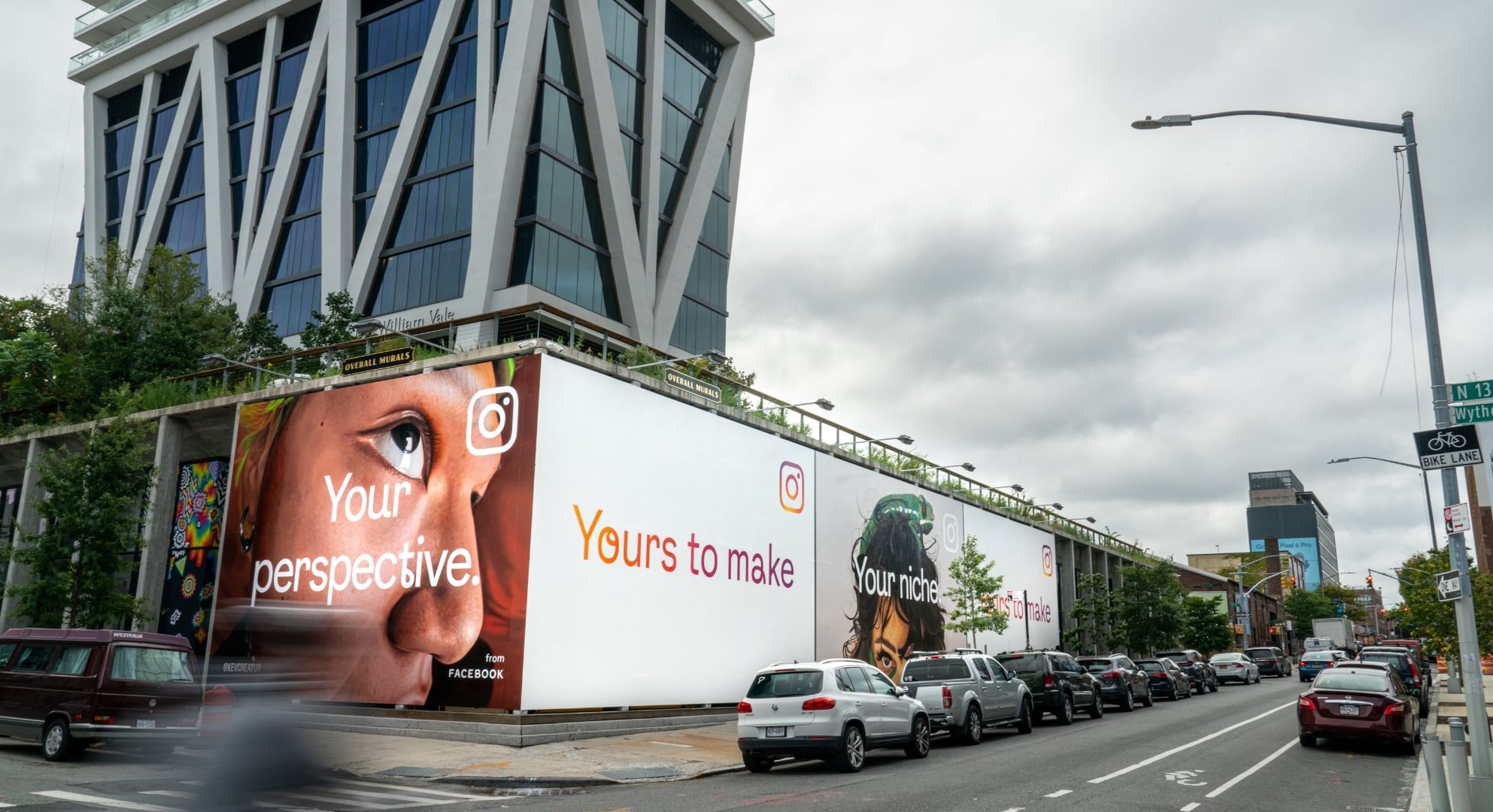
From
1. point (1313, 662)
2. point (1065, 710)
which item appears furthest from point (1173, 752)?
point (1313, 662)

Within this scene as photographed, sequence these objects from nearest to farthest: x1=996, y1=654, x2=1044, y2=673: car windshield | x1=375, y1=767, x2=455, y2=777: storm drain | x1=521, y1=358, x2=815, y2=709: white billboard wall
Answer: x1=375, y1=767, x2=455, y2=777: storm drain → x1=521, y1=358, x2=815, y2=709: white billboard wall → x1=996, y1=654, x2=1044, y2=673: car windshield

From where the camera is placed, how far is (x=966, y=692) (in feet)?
68.5

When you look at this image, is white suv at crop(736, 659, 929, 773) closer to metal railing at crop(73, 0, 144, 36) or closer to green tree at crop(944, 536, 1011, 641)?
green tree at crop(944, 536, 1011, 641)

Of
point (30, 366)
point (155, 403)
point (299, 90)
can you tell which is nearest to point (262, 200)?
point (299, 90)

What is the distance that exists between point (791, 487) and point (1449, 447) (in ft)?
61.4

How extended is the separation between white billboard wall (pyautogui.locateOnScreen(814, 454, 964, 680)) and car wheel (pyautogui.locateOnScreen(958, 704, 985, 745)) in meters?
9.17

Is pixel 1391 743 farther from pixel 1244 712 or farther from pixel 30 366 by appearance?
pixel 30 366

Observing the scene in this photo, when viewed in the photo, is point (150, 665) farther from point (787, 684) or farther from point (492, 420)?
point (787, 684)

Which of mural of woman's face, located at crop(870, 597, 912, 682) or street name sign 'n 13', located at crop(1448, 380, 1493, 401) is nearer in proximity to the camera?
street name sign 'n 13', located at crop(1448, 380, 1493, 401)

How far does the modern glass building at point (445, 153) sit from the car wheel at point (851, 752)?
3474 cm

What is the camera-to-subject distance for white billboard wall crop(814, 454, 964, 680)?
3086cm

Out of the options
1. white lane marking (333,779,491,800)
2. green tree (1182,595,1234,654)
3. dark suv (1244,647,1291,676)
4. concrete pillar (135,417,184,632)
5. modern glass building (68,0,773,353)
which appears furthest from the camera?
green tree (1182,595,1234,654)

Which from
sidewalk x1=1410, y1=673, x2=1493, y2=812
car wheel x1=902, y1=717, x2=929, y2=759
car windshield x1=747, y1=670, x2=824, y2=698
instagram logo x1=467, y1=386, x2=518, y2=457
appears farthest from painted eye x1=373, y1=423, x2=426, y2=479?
sidewalk x1=1410, y1=673, x2=1493, y2=812

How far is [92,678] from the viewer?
15.2 metres
